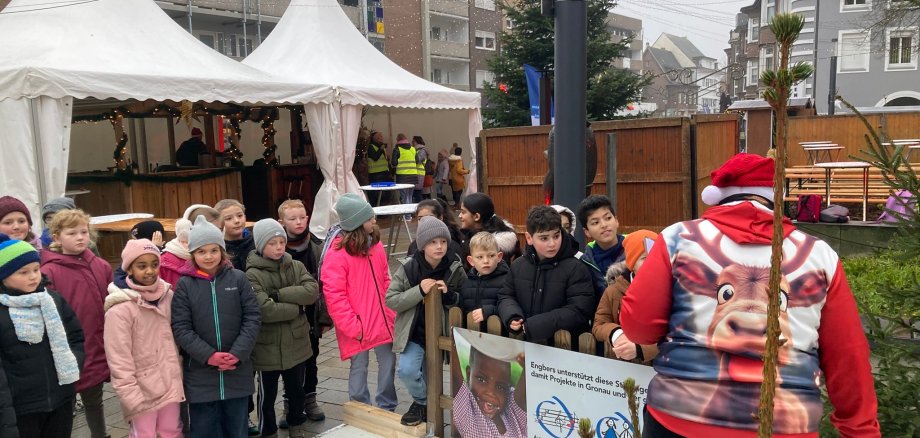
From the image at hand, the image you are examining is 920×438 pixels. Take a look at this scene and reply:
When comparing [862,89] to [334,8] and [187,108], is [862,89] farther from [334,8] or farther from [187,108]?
[187,108]

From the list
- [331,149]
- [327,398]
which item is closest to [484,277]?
[327,398]

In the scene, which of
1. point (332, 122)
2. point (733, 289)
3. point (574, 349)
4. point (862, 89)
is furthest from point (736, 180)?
point (862, 89)

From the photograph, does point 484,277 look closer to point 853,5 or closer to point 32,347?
point 32,347

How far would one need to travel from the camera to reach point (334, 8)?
14906mm

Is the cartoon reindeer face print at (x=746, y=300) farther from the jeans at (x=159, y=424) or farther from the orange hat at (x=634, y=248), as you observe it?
the jeans at (x=159, y=424)

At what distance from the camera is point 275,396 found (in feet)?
15.5

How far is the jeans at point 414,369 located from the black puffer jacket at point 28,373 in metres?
1.85

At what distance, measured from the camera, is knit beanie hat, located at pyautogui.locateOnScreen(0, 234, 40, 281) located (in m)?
3.63

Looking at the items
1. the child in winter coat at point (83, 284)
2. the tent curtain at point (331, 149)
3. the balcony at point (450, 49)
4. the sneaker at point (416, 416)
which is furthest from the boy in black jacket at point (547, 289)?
the balcony at point (450, 49)

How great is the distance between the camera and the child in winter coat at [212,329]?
4113mm

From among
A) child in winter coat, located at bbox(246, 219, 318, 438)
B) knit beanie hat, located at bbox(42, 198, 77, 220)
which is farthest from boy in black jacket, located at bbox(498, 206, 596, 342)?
knit beanie hat, located at bbox(42, 198, 77, 220)

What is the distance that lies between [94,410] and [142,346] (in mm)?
887

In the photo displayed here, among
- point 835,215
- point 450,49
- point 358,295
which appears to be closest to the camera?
point 358,295

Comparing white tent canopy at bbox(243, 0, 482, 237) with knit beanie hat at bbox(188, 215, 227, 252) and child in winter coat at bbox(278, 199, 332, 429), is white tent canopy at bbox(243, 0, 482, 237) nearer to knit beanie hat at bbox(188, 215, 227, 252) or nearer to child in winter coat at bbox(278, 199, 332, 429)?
child in winter coat at bbox(278, 199, 332, 429)
